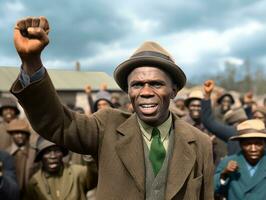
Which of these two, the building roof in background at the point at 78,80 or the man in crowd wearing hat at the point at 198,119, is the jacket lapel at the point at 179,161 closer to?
the man in crowd wearing hat at the point at 198,119

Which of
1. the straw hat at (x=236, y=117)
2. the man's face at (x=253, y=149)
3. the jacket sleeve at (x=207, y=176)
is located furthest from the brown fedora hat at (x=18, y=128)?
the jacket sleeve at (x=207, y=176)

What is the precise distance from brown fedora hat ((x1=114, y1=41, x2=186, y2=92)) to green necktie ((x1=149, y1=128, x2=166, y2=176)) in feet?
1.17

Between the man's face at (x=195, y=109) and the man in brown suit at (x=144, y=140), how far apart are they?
4.21 meters

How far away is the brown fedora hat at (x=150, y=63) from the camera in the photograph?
8.08 ft

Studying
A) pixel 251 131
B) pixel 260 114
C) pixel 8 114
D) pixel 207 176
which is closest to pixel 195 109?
pixel 260 114

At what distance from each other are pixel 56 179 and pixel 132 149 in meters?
2.37

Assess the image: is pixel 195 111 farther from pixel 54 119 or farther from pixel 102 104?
pixel 54 119

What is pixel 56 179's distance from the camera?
4.58m

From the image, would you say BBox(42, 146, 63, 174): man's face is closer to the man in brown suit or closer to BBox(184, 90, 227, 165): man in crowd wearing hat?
the man in brown suit

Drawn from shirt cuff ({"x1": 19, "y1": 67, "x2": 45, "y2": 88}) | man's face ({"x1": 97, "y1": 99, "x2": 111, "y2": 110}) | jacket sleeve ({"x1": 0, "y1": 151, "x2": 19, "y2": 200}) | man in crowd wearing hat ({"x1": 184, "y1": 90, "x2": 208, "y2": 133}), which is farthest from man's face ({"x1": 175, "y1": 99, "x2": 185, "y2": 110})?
shirt cuff ({"x1": 19, "y1": 67, "x2": 45, "y2": 88})

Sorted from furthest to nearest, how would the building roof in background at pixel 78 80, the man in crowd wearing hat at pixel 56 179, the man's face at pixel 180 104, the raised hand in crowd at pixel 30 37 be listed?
the building roof in background at pixel 78 80, the man's face at pixel 180 104, the man in crowd wearing hat at pixel 56 179, the raised hand in crowd at pixel 30 37

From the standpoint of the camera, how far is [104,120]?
8.14ft

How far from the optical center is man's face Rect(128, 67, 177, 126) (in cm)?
239

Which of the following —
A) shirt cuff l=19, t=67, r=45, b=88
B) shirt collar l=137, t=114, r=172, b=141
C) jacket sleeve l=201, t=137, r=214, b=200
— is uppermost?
shirt cuff l=19, t=67, r=45, b=88
